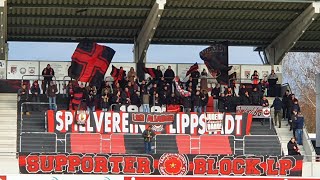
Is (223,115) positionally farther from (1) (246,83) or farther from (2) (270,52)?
(2) (270,52)

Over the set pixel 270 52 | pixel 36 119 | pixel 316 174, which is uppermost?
pixel 270 52

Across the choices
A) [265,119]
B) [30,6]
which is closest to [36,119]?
[30,6]

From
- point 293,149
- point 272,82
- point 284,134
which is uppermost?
point 272,82

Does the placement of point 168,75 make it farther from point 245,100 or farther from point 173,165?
point 173,165

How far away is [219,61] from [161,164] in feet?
38.6

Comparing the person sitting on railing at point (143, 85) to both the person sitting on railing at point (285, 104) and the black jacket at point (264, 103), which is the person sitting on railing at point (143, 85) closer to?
the black jacket at point (264, 103)

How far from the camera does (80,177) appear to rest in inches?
→ 1022

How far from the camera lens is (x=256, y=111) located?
1396 inches

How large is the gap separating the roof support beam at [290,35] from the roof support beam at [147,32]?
6.39 metres

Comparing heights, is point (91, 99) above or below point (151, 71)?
below

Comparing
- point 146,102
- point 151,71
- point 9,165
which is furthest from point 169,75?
point 9,165

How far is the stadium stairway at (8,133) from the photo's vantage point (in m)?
28.5

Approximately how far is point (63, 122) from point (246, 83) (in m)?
10.3

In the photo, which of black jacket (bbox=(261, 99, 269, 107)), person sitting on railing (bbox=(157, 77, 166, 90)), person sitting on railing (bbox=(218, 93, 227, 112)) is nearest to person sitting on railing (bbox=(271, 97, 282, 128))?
black jacket (bbox=(261, 99, 269, 107))
